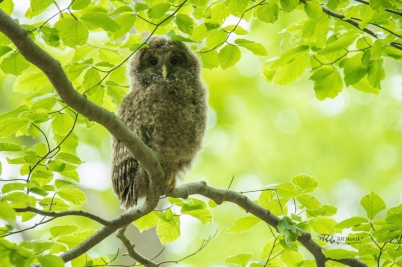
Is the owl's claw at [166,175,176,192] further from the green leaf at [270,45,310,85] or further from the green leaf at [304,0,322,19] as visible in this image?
the green leaf at [304,0,322,19]

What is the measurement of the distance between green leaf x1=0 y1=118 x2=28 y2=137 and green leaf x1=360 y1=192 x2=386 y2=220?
1.99m

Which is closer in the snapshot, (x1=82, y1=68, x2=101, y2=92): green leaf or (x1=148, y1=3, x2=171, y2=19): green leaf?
(x1=148, y1=3, x2=171, y2=19): green leaf

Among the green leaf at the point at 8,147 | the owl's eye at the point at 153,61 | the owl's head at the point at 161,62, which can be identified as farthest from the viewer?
the owl's eye at the point at 153,61

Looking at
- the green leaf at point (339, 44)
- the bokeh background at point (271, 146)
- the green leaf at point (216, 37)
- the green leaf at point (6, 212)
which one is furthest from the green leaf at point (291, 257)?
the bokeh background at point (271, 146)

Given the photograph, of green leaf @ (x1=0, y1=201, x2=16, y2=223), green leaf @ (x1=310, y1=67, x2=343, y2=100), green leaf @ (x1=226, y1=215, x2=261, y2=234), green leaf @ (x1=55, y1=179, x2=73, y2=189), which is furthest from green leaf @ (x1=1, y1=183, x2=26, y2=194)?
green leaf @ (x1=310, y1=67, x2=343, y2=100)

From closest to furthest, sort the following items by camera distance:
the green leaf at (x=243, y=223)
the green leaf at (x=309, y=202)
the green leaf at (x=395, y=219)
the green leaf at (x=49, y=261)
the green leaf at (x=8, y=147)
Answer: the green leaf at (x=49, y=261)
the green leaf at (x=8, y=147)
the green leaf at (x=395, y=219)
the green leaf at (x=309, y=202)
the green leaf at (x=243, y=223)

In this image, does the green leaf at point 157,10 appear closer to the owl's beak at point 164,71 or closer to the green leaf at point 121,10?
the green leaf at point 121,10

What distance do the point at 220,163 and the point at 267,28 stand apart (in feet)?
9.78

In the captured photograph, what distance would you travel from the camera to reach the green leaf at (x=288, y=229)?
290 cm

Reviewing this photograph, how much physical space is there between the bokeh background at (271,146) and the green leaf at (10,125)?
269 inches

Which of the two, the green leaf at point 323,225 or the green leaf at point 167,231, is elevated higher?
the green leaf at point 167,231

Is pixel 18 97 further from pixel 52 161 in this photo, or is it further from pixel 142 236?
pixel 52 161

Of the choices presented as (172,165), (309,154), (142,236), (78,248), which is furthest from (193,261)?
(78,248)

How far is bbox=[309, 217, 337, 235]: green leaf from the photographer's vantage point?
3099mm
